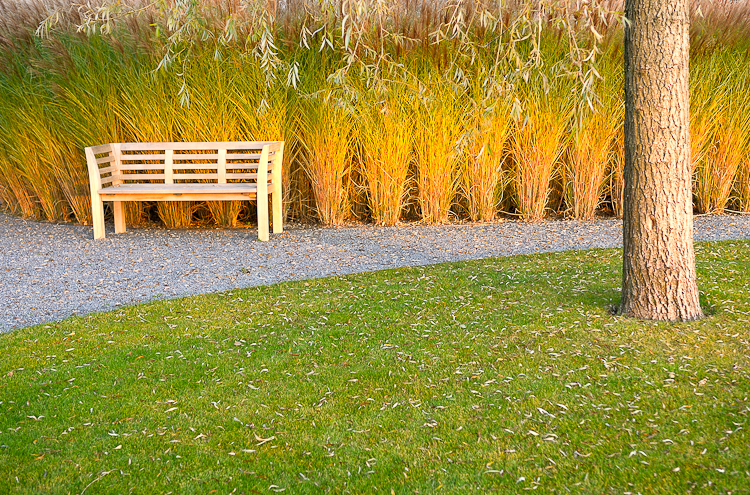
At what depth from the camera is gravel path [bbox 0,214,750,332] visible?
4.69m

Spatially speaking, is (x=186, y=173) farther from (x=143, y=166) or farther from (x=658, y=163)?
(x=658, y=163)

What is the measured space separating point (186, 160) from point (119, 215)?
871 millimetres

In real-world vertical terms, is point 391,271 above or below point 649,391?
above

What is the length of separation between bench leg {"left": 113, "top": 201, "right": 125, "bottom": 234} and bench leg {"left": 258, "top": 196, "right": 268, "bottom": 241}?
5.08 feet

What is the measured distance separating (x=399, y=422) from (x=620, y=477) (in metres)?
0.82

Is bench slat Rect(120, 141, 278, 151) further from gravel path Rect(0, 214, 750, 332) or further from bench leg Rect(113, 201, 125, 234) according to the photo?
gravel path Rect(0, 214, 750, 332)

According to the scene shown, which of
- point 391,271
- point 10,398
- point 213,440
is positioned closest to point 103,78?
point 391,271

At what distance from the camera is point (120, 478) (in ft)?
7.47

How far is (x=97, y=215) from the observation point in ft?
21.3

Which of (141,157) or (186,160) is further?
(186,160)

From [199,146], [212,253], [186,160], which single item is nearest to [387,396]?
[212,253]

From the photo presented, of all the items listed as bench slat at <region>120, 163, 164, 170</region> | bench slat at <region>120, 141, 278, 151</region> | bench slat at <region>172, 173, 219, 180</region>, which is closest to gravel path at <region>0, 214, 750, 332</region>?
bench slat at <region>172, 173, 219, 180</region>

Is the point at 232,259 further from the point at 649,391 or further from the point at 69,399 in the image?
the point at 649,391

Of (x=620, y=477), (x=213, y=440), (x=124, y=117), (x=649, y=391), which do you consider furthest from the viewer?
(x=124, y=117)
